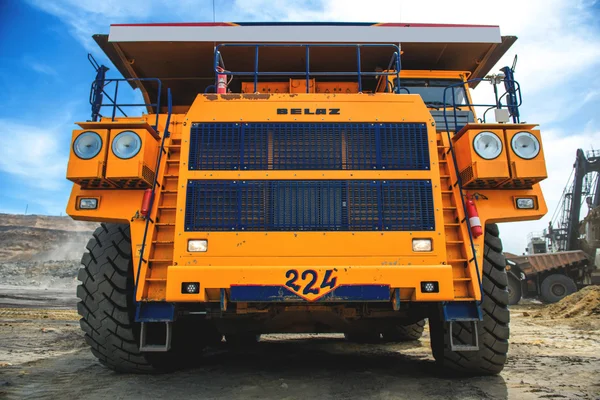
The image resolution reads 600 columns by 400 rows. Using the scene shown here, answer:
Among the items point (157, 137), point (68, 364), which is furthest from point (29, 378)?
point (157, 137)

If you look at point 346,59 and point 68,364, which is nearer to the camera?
point 68,364

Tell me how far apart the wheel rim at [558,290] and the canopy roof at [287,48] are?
18.2 metres

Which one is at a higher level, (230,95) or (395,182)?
(230,95)

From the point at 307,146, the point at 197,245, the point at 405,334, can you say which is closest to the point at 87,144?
the point at 197,245

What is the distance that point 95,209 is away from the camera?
443 centimetres

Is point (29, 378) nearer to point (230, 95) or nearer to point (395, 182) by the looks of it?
point (230, 95)

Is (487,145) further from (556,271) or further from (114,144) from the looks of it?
(556,271)

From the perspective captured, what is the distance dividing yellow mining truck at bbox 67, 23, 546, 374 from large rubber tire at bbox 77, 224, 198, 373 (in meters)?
0.01

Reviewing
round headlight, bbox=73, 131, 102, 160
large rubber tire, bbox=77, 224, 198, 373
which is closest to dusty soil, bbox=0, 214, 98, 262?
large rubber tire, bbox=77, 224, 198, 373

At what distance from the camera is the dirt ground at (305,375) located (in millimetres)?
4164

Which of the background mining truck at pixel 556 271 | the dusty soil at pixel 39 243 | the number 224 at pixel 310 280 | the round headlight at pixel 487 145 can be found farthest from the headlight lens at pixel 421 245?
the dusty soil at pixel 39 243

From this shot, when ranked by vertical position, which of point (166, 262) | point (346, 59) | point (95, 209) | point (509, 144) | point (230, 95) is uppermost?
point (346, 59)

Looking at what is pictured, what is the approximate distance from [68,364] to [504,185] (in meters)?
5.50

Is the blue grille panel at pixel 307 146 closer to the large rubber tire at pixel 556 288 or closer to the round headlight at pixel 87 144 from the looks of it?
the round headlight at pixel 87 144
